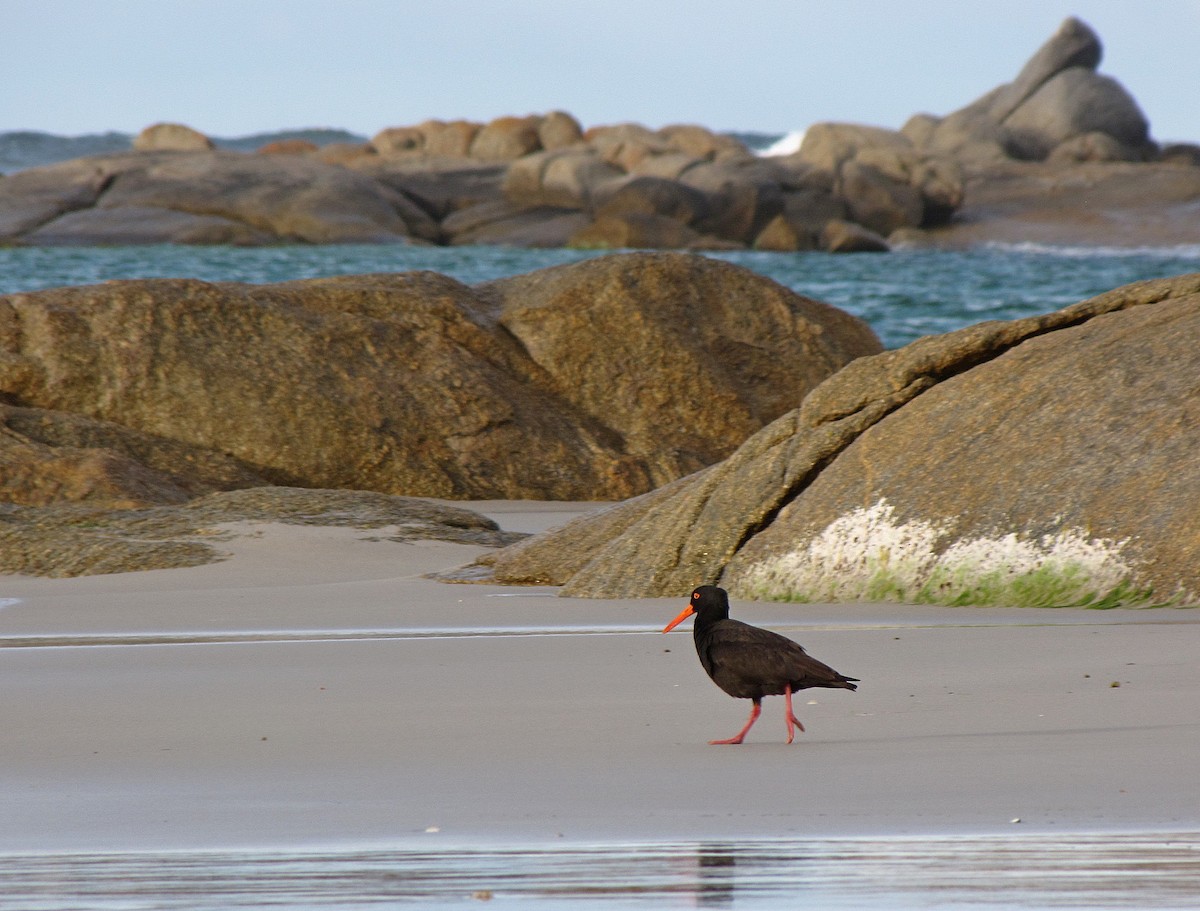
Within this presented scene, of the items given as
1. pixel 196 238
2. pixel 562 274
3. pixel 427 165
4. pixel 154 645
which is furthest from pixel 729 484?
pixel 427 165

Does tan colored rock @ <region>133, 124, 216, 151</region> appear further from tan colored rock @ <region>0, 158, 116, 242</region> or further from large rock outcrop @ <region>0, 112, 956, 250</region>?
tan colored rock @ <region>0, 158, 116, 242</region>

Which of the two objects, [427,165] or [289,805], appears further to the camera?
[427,165]

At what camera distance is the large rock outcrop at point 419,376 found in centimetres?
1220

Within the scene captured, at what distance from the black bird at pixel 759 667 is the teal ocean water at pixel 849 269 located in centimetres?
2111

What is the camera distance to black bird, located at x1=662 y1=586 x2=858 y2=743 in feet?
16.2

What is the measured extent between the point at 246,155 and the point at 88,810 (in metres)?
67.9

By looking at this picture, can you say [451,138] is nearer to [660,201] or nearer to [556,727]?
[660,201]

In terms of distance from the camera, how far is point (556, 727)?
5152mm

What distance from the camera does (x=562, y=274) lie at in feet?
45.3

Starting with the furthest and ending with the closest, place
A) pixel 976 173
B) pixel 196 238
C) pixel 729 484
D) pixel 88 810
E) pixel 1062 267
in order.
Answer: pixel 976 173
pixel 196 238
pixel 1062 267
pixel 729 484
pixel 88 810

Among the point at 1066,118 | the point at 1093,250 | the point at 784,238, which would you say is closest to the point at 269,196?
the point at 784,238

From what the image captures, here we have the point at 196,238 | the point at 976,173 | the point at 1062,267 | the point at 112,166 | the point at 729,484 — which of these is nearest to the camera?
the point at 729,484

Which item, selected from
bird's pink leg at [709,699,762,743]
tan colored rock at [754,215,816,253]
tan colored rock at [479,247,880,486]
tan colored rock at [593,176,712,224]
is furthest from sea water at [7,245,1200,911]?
tan colored rock at [754,215,816,253]

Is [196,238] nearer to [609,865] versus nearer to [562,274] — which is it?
[562,274]
